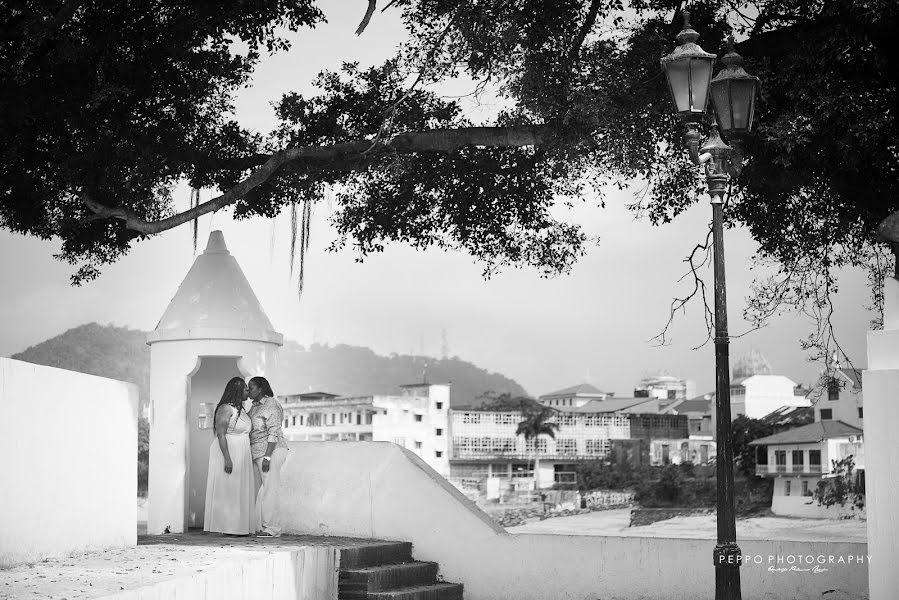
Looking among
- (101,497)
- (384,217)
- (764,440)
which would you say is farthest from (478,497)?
(101,497)

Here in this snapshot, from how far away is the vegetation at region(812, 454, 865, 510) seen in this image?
46.3m

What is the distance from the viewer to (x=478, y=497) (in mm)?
73625

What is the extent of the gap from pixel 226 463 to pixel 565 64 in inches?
204

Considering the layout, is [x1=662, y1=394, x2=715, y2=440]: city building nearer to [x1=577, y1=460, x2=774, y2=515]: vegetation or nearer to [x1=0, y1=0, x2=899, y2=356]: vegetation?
[x1=577, y1=460, x2=774, y2=515]: vegetation

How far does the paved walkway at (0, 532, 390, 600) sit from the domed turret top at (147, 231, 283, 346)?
6.86 feet

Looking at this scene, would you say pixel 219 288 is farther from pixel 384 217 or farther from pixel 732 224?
pixel 732 224

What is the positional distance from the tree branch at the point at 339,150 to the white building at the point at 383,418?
5513cm

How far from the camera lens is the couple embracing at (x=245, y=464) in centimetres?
1095

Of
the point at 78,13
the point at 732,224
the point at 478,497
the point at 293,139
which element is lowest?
the point at 478,497

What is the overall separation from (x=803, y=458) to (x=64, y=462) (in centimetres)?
4893

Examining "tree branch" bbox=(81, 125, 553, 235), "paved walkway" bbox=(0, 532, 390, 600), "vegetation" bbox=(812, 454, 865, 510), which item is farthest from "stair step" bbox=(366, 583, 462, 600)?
"vegetation" bbox=(812, 454, 865, 510)

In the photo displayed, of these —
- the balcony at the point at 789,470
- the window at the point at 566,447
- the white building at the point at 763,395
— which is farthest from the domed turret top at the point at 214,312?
the window at the point at 566,447

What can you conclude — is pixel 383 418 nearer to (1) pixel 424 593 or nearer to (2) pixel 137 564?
(1) pixel 424 593

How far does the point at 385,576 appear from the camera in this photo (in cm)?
980
